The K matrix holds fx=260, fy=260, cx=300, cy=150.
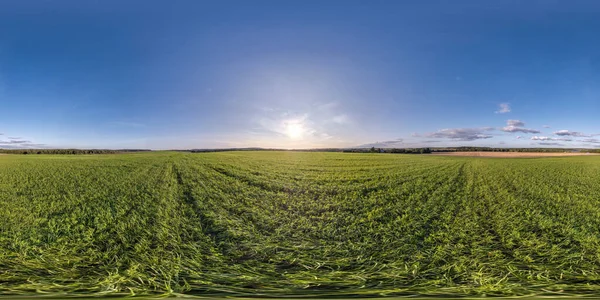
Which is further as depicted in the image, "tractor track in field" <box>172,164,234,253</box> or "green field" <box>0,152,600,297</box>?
"tractor track in field" <box>172,164,234,253</box>

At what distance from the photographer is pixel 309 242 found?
3.20 metres

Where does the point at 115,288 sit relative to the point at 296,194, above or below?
below

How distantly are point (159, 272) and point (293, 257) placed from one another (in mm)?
1338

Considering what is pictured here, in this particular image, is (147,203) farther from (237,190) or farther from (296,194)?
(296,194)

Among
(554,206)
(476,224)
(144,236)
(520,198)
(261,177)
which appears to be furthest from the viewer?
(261,177)

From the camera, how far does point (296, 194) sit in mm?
5078

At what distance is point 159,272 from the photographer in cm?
253

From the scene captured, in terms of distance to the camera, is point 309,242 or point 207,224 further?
point 207,224

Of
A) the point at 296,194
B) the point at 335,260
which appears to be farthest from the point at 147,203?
the point at 335,260

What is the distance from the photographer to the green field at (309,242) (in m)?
2.35

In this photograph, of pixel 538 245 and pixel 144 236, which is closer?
pixel 538 245

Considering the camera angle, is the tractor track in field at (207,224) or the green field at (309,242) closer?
the green field at (309,242)

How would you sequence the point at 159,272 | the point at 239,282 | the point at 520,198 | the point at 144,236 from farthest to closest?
the point at 520,198, the point at 144,236, the point at 159,272, the point at 239,282

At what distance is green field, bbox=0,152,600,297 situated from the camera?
92.4 inches
